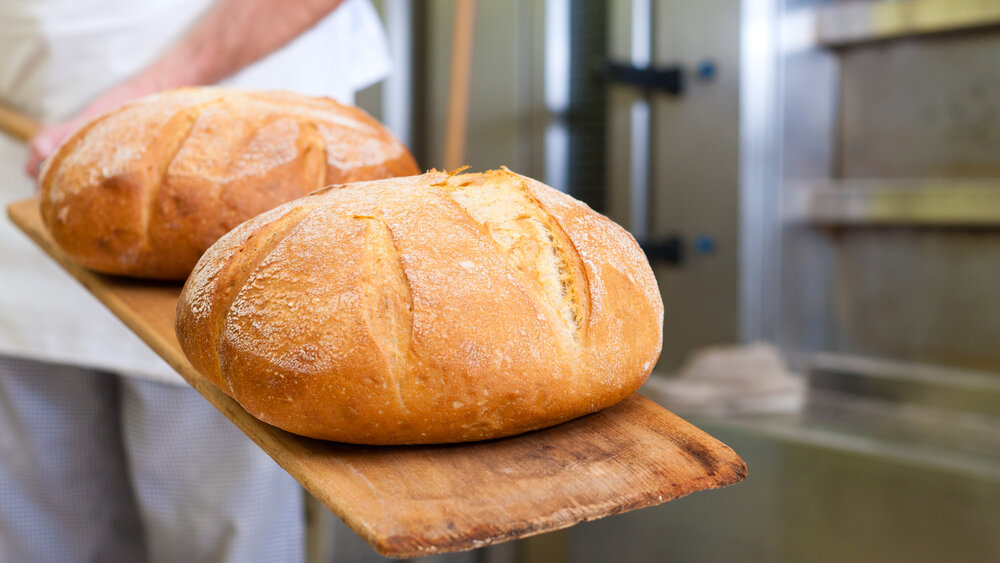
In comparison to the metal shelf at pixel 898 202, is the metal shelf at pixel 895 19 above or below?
above

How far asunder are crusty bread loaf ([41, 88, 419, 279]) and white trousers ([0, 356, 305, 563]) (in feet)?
1.96

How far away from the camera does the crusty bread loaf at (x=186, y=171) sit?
0.74 meters

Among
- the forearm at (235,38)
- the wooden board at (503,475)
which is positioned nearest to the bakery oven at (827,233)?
the forearm at (235,38)

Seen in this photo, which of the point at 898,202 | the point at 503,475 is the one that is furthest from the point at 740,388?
the point at 503,475

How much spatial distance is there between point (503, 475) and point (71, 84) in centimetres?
112

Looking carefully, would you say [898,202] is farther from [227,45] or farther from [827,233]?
[227,45]

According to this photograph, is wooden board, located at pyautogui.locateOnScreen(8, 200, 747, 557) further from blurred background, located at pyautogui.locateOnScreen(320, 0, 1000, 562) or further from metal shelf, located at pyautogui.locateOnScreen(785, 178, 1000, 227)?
metal shelf, located at pyautogui.locateOnScreen(785, 178, 1000, 227)

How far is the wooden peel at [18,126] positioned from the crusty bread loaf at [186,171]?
20.8 inches

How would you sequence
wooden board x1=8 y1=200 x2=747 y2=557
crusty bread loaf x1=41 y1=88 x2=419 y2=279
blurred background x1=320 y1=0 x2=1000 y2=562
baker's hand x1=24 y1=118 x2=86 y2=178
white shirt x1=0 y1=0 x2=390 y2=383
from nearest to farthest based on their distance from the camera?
wooden board x1=8 y1=200 x2=747 y2=557 → crusty bread loaf x1=41 y1=88 x2=419 y2=279 → baker's hand x1=24 y1=118 x2=86 y2=178 → white shirt x1=0 y1=0 x2=390 y2=383 → blurred background x1=320 y1=0 x2=1000 y2=562

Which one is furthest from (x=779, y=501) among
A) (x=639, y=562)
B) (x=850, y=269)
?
(x=850, y=269)

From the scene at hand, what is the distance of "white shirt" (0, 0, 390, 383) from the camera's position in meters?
1.25

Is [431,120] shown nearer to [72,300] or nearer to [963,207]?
[72,300]

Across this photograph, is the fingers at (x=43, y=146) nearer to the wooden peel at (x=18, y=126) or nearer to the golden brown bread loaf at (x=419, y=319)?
the wooden peel at (x=18, y=126)

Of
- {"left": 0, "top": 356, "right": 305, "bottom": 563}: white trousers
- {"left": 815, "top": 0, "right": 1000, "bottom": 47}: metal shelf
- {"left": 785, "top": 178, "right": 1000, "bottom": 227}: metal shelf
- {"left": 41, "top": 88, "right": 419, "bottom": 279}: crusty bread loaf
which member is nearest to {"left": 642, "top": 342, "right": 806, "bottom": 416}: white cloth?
{"left": 785, "top": 178, "right": 1000, "bottom": 227}: metal shelf
